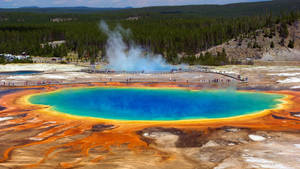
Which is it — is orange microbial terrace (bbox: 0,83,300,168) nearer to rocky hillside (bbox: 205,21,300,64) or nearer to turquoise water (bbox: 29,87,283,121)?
turquoise water (bbox: 29,87,283,121)

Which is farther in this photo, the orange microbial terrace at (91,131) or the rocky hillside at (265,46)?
the rocky hillside at (265,46)

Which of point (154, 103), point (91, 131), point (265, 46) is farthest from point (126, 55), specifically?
point (91, 131)

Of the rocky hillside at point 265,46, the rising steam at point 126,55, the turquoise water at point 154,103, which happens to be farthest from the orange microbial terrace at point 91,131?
the rocky hillside at point 265,46

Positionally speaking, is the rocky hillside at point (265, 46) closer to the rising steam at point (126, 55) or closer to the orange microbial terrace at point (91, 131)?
the rising steam at point (126, 55)

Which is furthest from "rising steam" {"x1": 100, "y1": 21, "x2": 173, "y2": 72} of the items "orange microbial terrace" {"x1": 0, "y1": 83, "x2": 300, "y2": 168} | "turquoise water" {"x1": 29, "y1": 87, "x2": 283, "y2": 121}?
"orange microbial terrace" {"x1": 0, "y1": 83, "x2": 300, "y2": 168}

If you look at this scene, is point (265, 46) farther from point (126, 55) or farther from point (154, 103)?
point (154, 103)

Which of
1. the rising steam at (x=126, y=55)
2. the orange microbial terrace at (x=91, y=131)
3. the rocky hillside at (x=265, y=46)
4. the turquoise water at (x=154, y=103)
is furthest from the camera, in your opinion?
the rocky hillside at (x=265, y=46)
